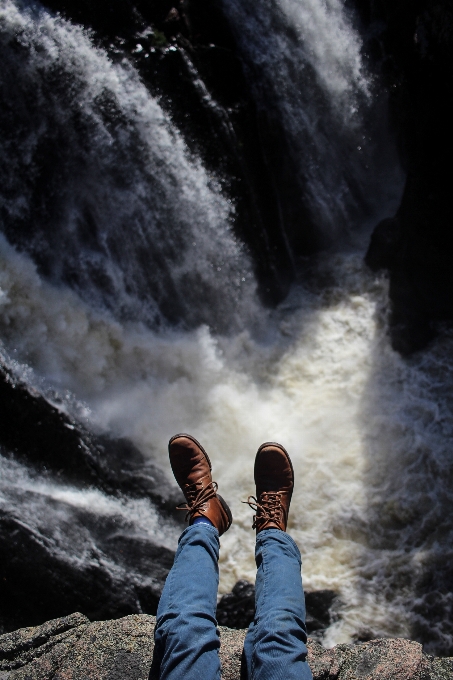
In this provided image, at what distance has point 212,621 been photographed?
237cm

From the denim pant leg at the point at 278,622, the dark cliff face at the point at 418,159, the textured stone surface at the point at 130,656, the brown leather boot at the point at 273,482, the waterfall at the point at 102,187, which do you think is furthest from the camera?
the waterfall at the point at 102,187

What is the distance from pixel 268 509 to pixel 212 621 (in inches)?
34.0

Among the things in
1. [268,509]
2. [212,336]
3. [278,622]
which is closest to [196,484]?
[268,509]

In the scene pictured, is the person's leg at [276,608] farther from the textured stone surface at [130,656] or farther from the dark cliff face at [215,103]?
the dark cliff face at [215,103]

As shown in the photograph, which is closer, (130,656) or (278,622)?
(278,622)

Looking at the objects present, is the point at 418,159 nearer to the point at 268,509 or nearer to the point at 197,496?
the point at 268,509

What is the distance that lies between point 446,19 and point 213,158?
96.1 inches

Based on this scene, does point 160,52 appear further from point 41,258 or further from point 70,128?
point 41,258

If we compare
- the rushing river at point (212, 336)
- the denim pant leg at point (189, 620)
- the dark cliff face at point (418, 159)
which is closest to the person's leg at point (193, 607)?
the denim pant leg at point (189, 620)

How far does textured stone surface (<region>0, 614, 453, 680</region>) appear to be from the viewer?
2656 mm

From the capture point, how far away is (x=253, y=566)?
4137 millimetres

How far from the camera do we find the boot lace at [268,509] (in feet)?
9.94

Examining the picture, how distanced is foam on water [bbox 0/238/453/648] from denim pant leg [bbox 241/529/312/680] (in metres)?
1.57

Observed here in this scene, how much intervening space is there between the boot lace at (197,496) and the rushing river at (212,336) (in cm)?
120
